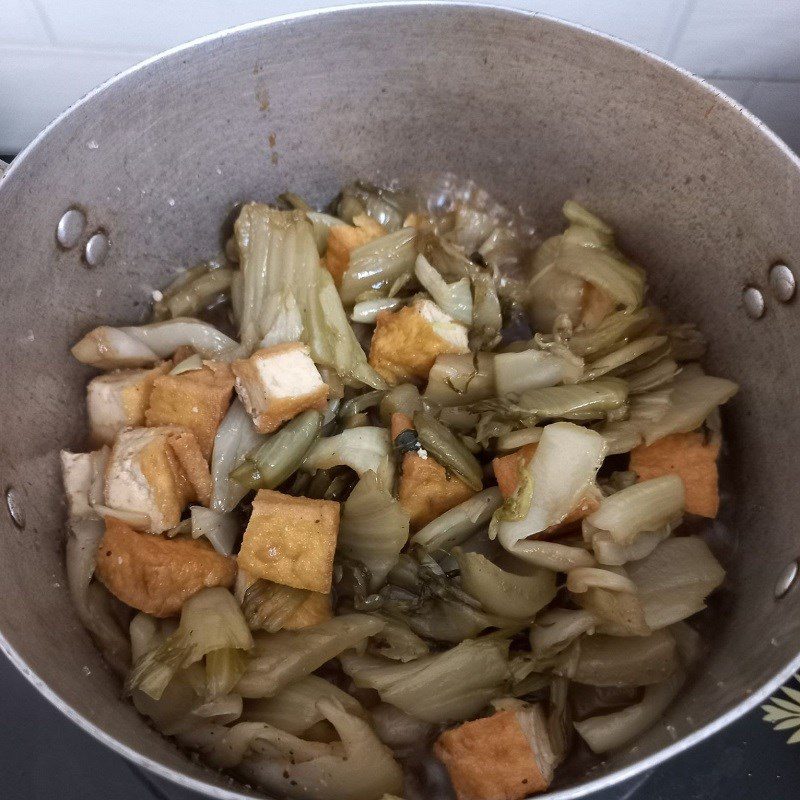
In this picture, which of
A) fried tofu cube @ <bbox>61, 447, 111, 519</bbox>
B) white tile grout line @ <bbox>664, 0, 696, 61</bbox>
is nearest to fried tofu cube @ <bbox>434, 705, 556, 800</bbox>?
fried tofu cube @ <bbox>61, 447, 111, 519</bbox>

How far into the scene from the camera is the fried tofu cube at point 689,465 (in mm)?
1102

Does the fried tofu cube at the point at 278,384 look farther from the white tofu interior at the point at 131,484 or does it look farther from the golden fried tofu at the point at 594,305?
the golden fried tofu at the point at 594,305

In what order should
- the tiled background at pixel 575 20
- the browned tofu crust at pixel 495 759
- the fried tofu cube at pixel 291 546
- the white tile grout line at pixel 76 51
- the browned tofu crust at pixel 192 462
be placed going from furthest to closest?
the white tile grout line at pixel 76 51 → the tiled background at pixel 575 20 → the browned tofu crust at pixel 192 462 → the fried tofu cube at pixel 291 546 → the browned tofu crust at pixel 495 759

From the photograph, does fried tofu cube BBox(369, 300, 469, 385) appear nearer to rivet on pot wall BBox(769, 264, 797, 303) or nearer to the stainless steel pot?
the stainless steel pot

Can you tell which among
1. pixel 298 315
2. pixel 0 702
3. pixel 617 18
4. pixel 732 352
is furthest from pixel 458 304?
pixel 0 702

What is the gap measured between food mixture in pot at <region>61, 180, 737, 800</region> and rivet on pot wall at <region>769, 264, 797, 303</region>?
0.16 meters

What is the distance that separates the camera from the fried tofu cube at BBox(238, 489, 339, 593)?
1.01 m

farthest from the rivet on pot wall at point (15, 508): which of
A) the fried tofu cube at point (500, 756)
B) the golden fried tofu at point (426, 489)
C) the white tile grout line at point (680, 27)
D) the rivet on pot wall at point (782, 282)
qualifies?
the white tile grout line at point (680, 27)

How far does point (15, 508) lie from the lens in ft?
3.36

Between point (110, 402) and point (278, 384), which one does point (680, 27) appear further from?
point (110, 402)

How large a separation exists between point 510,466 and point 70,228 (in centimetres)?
75

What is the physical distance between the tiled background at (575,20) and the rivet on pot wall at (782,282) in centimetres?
45

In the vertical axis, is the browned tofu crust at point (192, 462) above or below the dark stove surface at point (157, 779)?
above

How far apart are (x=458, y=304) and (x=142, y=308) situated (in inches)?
21.9
